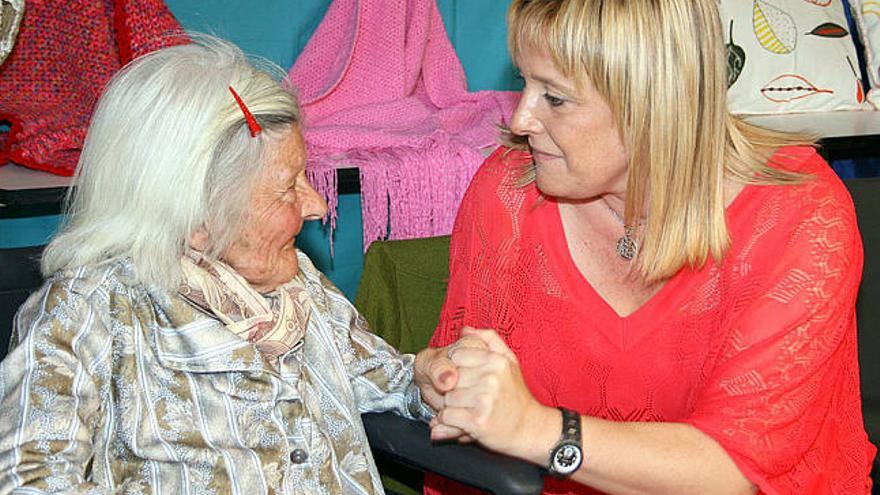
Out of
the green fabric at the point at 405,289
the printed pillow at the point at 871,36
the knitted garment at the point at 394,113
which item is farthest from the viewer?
the printed pillow at the point at 871,36

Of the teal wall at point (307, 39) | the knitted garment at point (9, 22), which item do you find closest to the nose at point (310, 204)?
the knitted garment at point (9, 22)

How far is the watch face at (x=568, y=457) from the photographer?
161 centimetres

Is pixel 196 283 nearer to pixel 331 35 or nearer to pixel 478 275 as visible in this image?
pixel 478 275

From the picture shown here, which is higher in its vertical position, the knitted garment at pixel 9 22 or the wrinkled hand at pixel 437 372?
the knitted garment at pixel 9 22

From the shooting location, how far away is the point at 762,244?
5.64 ft

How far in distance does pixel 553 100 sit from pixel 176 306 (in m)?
0.63

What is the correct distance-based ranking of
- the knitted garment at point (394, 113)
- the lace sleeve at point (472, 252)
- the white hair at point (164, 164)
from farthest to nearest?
the knitted garment at point (394, 113)
the lace sleeve at point (472, 252)
the white hair at point (164, 164)

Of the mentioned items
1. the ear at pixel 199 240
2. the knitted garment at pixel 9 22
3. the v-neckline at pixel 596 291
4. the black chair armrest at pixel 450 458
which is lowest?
the black chair armrest at pixel 450 458

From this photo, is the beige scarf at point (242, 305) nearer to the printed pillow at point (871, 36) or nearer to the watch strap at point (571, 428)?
the watch strap at point (571, 428)

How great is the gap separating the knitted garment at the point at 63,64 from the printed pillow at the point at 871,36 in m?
2.30

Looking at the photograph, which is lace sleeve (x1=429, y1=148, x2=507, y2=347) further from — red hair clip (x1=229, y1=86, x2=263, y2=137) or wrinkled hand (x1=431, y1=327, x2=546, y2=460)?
red hair clip (x1=229, y1=86, x2=263, y2=137)

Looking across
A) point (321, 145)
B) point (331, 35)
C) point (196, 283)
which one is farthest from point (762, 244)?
point (331, 35)

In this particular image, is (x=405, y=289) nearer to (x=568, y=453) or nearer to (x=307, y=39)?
(x=568, y=453)

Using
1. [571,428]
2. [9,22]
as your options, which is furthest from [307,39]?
[571,428]
